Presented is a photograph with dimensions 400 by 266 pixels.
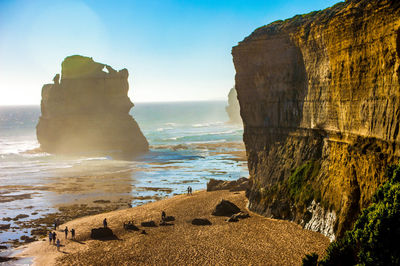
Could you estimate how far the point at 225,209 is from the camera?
38.6m

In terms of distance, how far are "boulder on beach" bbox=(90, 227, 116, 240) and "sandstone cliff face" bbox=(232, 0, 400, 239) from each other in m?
13.6

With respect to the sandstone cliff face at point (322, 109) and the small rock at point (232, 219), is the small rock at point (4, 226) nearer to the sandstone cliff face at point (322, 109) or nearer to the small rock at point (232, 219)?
the small rock at point (232, 219)

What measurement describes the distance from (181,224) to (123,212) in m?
8.96

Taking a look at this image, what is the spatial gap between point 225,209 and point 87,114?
6509 centimetres

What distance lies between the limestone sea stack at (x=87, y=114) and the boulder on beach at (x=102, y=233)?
59732mm

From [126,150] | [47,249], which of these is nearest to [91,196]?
[47,249]

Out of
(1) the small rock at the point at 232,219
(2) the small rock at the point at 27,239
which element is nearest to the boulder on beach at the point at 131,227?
(1) the small rock at the point at 232,219

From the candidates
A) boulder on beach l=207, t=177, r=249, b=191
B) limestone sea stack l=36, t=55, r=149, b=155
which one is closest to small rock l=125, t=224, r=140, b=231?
boulder on beach l=207, t=177, r=249, b=191

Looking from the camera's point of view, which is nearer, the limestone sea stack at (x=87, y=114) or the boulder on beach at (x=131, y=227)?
the boulder on beach at (x=131, y=227)

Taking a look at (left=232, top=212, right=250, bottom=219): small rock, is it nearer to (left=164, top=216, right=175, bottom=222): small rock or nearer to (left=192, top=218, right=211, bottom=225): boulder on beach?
(left=192, top=218, right=211, bottom=225): boulder on beach

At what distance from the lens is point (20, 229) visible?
128 ft

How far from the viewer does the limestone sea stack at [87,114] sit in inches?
3755

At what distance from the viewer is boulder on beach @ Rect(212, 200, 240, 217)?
3847 cm

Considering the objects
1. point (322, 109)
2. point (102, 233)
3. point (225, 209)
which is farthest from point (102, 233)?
point (322, 109)
